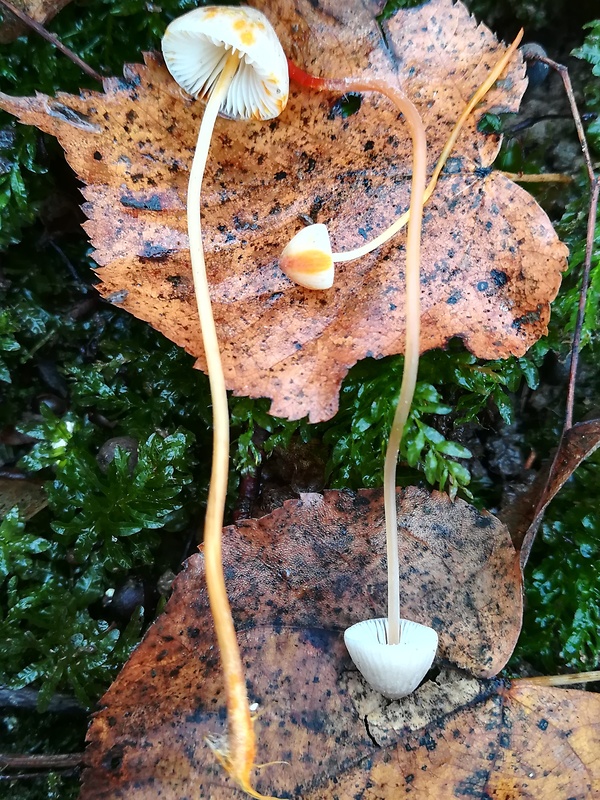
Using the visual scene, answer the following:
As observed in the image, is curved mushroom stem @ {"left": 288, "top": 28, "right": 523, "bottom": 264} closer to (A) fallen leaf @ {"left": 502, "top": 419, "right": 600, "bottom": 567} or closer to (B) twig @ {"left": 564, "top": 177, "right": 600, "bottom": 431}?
(B) twig @ {"left": 564, "top": 177, "right": 600, "bottom": 431}

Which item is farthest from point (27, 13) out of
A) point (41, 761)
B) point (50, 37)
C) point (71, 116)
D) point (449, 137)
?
point (41, 761)

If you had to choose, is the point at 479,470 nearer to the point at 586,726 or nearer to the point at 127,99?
the point at 586,726

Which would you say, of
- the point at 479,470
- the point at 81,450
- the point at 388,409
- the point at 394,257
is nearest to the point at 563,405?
the point at 479,470

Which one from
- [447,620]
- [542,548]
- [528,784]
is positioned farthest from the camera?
[542,548]

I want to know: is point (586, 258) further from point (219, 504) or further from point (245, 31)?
point (219, 504)

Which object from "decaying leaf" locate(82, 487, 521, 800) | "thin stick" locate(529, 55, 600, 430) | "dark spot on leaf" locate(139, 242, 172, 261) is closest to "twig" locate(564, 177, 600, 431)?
"thin stick" locate(529, 55, 600, 430)
